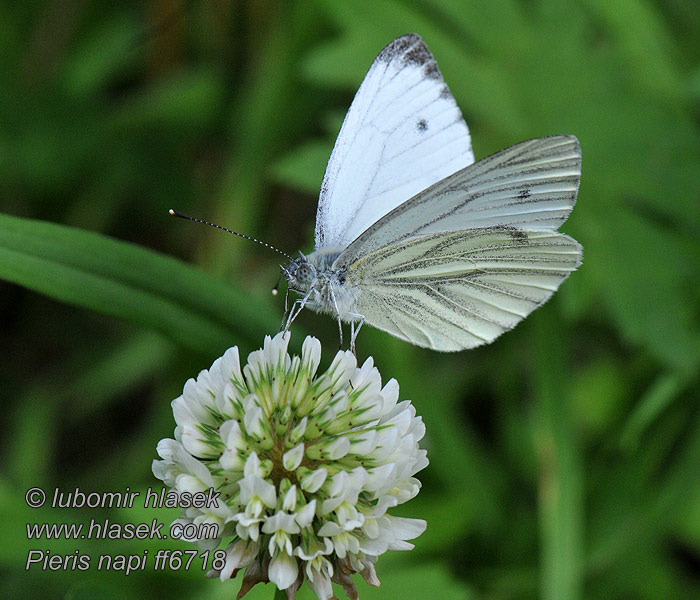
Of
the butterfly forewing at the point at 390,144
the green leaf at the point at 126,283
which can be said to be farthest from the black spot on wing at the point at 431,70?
the green leaf at the point at 126,283

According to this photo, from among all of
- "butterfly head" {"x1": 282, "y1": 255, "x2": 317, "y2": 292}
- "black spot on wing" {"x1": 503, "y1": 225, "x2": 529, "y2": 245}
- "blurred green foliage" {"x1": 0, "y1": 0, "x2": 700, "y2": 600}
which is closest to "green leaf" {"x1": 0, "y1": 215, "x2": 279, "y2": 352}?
"blurred green foliage" {"x1": 0, "y1": 0, "x2": 700, "y2": 600}

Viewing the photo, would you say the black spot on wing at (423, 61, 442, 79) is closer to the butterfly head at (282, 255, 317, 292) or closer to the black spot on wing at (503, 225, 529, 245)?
the black spot on wing at (503, 225, 529, 245)

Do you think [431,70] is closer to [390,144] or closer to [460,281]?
[390,144]

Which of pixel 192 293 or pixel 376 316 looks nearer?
pixel 192 293

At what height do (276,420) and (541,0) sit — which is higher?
(541,0)

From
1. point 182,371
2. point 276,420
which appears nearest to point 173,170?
point 182,371

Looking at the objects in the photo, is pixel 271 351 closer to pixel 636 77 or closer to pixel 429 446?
pixel 429 446

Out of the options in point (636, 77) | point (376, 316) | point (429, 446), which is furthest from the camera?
point (636, 77)
